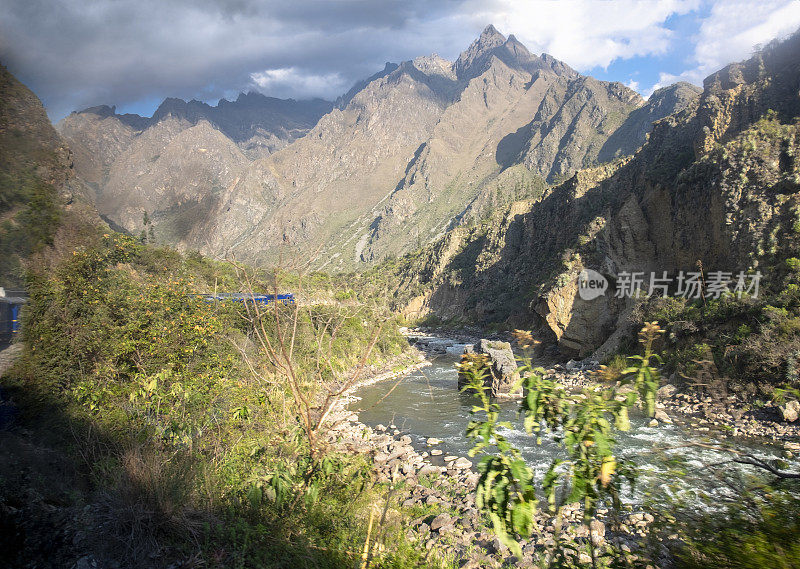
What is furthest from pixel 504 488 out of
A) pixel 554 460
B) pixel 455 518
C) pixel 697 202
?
pixel 697 202

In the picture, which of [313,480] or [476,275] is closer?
[313,480]

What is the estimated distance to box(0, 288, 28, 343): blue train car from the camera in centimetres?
657

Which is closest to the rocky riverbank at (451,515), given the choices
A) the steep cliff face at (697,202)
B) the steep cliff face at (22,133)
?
the steep cliff face at (22,133)

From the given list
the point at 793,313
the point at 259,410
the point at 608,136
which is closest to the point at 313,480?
the point at 259,410

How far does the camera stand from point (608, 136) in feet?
572

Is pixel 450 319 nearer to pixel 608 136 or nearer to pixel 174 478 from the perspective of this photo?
pixel 174 478

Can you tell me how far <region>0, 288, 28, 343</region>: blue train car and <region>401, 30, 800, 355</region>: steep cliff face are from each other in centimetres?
2580

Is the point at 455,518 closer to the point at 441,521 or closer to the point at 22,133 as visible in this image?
the point at 441,521

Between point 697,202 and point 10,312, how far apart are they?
30946 mm

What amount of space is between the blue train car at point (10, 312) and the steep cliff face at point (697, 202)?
1016 inches

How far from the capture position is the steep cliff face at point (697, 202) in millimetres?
19312

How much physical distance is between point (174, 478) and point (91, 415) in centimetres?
411

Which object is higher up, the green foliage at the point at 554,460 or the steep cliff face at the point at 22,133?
the steep cliff face at the point at 22,133

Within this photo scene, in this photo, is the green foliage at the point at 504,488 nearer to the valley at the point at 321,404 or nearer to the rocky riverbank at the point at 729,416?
the valley at the point at 321,404
